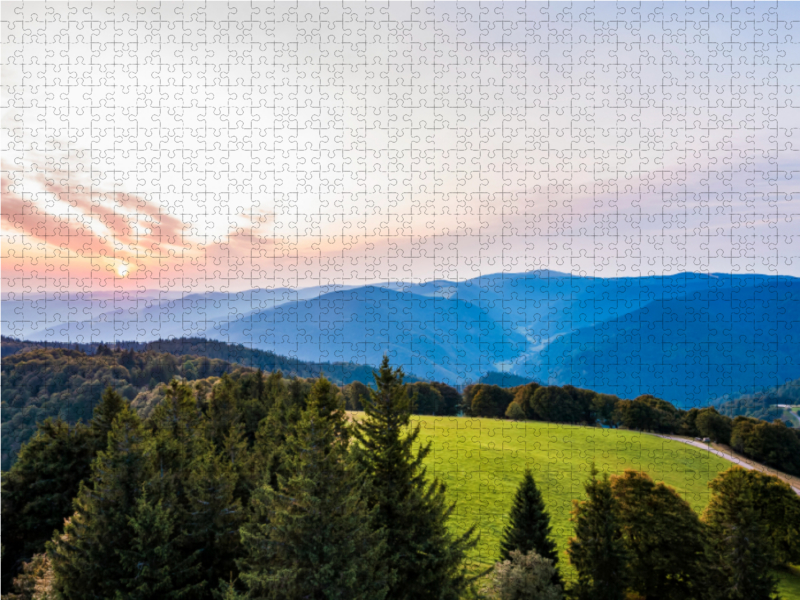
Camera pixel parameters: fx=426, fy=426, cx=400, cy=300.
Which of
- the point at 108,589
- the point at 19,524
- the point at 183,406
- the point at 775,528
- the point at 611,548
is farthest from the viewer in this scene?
the point at 775,528

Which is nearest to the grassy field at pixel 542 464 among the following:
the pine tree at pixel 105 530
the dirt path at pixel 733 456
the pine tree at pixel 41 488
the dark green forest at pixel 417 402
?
the dirt path at pixel 733 456

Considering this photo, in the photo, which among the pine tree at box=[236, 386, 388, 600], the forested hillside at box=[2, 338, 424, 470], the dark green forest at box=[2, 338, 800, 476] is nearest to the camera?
the pine tree at box=[236, 386, 388, 600]

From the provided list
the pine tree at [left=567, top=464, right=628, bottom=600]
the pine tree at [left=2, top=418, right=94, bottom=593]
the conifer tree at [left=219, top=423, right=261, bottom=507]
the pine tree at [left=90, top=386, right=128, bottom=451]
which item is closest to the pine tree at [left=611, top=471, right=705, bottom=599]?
the pine tree at [left=567, top=464, right=628, bottom=600]

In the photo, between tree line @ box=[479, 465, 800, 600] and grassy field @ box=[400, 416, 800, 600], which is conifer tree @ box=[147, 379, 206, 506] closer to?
tree line @ box=[479, 465, 800, 600]

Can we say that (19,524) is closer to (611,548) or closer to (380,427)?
(380,427)

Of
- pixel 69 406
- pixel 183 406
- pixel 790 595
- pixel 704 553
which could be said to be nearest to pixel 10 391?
pixel 69 406

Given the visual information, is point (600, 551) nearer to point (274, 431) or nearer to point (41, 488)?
point (274, 431)
